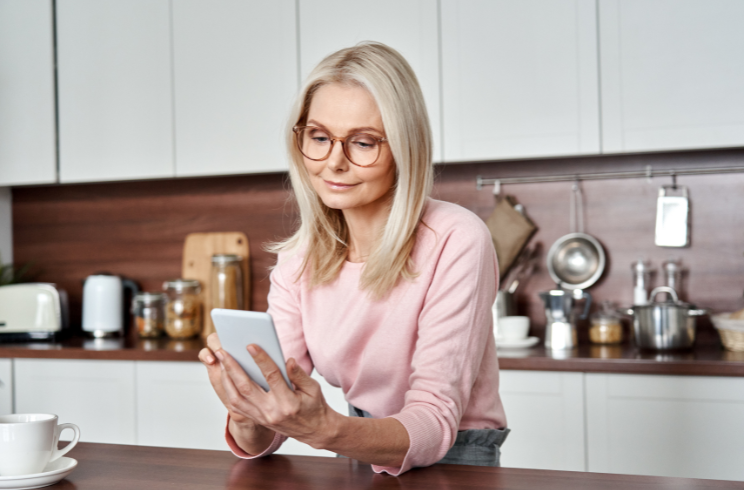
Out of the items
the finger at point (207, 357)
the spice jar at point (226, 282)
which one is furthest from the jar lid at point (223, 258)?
the finger at point (207, 357)

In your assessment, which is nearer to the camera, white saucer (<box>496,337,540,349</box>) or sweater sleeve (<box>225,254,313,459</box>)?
sweater sleeve (<box>225,254,313,459</box>)

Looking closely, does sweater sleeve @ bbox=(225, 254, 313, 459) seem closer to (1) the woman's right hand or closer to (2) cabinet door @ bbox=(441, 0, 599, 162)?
(1) the woman's right hand

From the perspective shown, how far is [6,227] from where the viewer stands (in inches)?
121

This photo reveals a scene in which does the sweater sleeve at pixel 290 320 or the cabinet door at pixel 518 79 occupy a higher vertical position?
the cabinet door at pixel 518 79

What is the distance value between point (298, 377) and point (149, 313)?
77.3 inches

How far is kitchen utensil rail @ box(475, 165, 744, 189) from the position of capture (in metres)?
2.27

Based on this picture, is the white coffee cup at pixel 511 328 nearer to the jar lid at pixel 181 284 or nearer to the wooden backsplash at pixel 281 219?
the wooden backsplash at pixel 281 219

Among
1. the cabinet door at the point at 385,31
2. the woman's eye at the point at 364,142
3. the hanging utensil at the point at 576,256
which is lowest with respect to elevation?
the hanging utensil at the point at 576,256

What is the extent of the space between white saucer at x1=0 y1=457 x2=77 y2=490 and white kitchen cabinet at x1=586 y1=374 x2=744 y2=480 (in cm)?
144

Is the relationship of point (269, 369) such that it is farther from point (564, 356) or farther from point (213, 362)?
point (564, 356)

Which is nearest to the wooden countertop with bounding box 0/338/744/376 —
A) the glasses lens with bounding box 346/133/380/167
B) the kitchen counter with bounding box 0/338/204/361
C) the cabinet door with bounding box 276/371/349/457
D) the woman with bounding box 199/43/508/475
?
the kitchen counter with bounding box 0/338/204/361

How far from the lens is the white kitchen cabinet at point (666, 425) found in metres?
1.84

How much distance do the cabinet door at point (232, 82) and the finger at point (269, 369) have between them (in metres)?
1.63

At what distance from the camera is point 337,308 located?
119 centimetres
